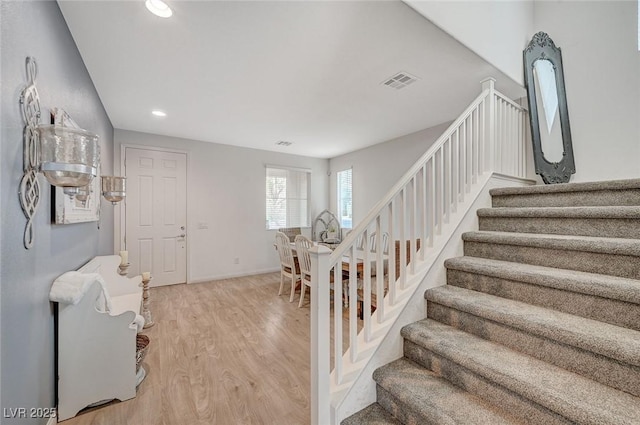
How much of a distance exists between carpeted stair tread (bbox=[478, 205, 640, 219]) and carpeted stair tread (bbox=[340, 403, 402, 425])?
1.64 metres

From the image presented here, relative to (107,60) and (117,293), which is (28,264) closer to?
(117,293)

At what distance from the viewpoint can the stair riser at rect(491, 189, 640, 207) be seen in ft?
5.67

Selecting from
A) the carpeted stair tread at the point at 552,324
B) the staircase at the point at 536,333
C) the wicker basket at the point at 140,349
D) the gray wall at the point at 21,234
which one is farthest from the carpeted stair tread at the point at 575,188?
the wicker basket at the point at 140,349

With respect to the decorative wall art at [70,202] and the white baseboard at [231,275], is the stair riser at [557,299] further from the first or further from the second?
the white baseboard at [231,275]

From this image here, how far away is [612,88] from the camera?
8.46 ft

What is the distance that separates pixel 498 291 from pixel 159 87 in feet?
11.5

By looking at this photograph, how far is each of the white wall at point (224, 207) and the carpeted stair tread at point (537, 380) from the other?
418cm

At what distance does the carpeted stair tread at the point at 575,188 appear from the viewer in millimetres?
1713

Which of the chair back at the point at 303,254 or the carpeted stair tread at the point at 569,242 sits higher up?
the carpeted stair tread at the point at 569,242

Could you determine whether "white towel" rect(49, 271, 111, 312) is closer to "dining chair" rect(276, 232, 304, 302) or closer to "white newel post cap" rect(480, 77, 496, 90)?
"dining chair" rect(276, 232, 304, 302)

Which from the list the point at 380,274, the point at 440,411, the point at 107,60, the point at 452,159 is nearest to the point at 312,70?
the point at 452,159

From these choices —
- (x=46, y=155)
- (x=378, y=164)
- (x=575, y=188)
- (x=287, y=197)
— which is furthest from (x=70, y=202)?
(x=378, y=164)

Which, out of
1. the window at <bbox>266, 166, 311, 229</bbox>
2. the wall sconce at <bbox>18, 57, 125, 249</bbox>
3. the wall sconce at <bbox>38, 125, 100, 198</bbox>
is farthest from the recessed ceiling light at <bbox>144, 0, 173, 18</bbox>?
the window at <bbox>266, 166, 311, 229</bbox>

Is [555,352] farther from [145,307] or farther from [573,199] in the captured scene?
[145,307]
